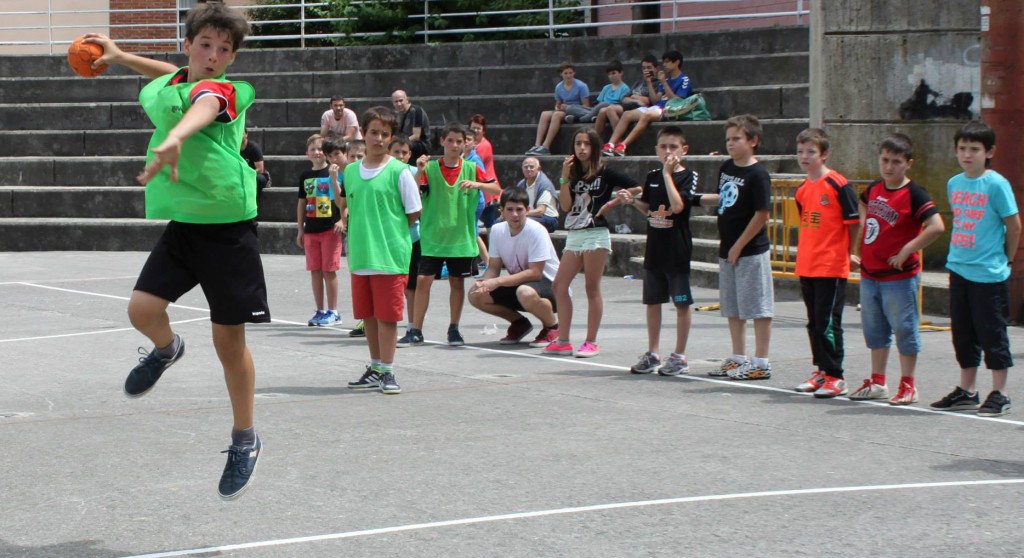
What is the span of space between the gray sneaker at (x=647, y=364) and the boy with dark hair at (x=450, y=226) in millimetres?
2005

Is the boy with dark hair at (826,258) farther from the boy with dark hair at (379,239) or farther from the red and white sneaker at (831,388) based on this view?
the boy with dark hair at (379,239)

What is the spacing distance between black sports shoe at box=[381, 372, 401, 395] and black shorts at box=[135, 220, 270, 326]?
313cm

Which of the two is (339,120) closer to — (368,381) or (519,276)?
(519,276)

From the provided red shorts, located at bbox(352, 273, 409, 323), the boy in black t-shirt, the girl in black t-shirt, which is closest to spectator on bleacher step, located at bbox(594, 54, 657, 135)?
the girl in black t-shirt

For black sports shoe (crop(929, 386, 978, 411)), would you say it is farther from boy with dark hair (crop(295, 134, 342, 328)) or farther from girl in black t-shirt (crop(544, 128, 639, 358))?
boy with dark hair (crop(295, 134, 342, 328))

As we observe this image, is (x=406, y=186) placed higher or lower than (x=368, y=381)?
higher

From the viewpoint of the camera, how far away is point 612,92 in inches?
762

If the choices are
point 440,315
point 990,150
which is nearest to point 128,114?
point 440,315

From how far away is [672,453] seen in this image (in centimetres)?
676

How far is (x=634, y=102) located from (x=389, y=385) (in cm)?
1088

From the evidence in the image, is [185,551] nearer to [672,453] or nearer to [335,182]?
[672,453]

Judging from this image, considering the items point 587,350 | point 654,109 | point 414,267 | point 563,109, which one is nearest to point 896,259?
point 587,350

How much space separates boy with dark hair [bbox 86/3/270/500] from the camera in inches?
209

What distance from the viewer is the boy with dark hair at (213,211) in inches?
209
